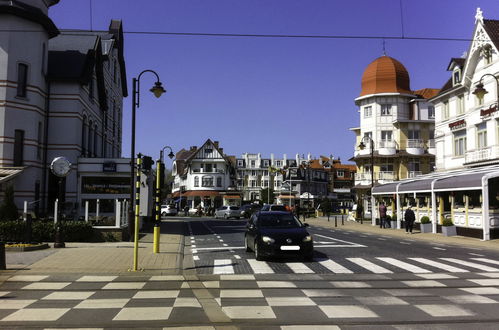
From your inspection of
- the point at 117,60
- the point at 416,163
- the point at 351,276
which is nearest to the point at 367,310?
the point at 351,276

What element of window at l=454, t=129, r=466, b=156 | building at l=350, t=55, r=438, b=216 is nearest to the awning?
window at l=454, t=129, r=466, b=156

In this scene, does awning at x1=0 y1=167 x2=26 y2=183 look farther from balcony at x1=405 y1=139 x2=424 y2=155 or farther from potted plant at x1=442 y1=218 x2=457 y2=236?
balcony at x1=405 y1=139 x2=424 y2=155

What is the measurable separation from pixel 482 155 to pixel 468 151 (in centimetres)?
172

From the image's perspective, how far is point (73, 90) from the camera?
90.2ft

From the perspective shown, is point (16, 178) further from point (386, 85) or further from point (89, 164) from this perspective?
point (386, 85)

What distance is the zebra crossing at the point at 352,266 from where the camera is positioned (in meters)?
11.6

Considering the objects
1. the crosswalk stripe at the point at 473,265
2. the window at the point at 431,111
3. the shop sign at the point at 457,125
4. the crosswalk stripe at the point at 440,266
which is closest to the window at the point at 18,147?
the crosswalk stripe at the point at 440,266

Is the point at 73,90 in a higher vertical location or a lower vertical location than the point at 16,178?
higher

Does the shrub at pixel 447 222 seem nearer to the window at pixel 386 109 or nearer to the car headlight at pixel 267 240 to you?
the car headlight at pixel 267 240

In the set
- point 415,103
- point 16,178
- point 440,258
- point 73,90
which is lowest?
point 440,258

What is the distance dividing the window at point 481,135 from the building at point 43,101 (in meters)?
23.8

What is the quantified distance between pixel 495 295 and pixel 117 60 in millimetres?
38272

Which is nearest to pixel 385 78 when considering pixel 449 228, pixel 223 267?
pixel 449 228

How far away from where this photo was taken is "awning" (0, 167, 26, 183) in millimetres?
22922
